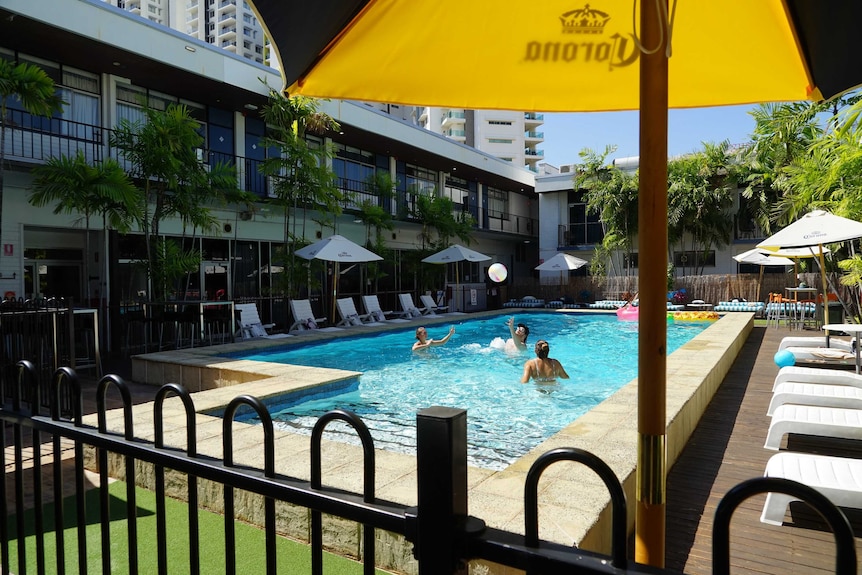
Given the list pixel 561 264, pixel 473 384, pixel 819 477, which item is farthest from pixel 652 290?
pixel 561 264

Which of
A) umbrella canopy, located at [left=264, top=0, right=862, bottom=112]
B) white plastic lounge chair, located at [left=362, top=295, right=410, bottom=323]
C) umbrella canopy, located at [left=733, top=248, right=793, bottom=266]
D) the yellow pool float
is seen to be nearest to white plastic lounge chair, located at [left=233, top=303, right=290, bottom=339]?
white plastic lounge chair, located at [left=362, top=295, right=410, bottom=323]

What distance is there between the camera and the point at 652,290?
1493 millimetres

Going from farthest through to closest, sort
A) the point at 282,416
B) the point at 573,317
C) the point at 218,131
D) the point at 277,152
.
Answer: the point at 573,317, the point at 277,152, the point at 218,131, the point at 282,416

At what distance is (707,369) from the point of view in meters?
6.69

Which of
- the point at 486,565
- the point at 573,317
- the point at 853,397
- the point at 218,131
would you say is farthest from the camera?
the point at 573,317

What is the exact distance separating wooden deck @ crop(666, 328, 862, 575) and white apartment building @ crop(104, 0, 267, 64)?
298 ft

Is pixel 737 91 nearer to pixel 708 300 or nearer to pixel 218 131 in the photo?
pixel 218 131

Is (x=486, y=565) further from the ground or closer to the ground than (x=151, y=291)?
closer to the ground

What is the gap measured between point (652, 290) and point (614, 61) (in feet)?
3.41

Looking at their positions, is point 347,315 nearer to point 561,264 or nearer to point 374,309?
point 374,309

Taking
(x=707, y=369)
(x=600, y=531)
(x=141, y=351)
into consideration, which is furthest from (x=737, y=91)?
(x=141, y=351)

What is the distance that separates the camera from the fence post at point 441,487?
1.08 m

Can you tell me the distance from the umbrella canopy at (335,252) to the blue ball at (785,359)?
30.5 ft

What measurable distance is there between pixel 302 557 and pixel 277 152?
1572 cm
